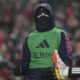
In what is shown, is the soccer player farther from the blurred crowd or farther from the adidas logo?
the blurred crowd

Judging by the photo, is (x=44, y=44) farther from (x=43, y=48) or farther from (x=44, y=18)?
(x=44, y=18)

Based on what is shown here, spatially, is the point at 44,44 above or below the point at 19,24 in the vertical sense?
above

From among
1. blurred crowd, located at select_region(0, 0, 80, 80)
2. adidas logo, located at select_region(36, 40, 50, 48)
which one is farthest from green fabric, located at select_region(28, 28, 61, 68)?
blurred crowd, located at select_region(0, 0, 80, 80)

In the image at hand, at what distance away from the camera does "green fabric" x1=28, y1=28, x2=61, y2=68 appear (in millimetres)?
9688

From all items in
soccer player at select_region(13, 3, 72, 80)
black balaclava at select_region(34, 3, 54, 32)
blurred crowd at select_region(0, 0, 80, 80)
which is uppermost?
black balaclava at select_region(34, 3, 54, 32)

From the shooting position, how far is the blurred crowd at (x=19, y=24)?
15.1m

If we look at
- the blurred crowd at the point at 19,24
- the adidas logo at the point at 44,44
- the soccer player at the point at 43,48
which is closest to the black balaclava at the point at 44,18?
the soccer player at the point at 43,48

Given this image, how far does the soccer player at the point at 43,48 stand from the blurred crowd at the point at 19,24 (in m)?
3.85

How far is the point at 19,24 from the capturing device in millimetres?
18172

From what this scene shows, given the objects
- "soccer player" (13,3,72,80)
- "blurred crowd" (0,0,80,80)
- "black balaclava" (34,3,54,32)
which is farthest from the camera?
"blurred crowd" (0,0,80,80)

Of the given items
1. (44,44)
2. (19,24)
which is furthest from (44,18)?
(19,24)

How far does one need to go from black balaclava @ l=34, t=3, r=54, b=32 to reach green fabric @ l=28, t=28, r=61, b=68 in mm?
72

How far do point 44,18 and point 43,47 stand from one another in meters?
0.41

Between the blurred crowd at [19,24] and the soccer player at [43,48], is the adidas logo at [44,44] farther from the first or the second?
the blurred crowd at [19,24]
